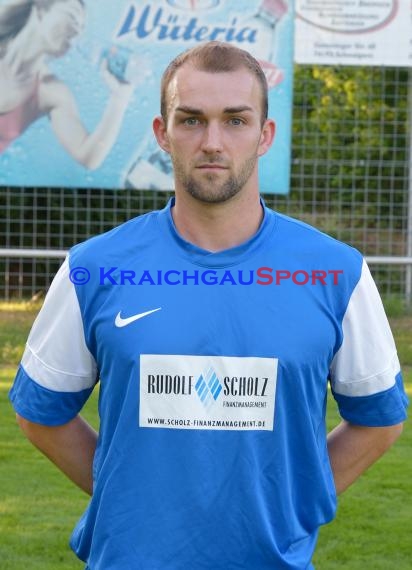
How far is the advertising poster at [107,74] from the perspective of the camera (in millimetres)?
12109

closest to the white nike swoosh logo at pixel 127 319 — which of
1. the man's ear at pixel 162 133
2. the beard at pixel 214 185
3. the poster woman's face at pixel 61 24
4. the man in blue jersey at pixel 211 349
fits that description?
the man in blue jersey at pixel 211 349

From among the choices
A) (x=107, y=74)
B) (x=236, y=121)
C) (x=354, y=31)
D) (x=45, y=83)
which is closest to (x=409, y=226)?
(x=354, y=31)

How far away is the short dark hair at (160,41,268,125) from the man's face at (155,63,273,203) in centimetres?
2

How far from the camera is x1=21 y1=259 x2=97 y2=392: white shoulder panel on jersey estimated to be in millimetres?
3055

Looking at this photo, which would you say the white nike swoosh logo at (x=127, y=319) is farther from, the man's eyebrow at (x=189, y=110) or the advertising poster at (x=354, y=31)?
the advertising poster at (x=354, y=31)

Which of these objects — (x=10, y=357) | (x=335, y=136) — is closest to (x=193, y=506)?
(x=10, y=357)

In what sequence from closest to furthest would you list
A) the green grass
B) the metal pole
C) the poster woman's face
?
the green grass → the poster woman's face → the metal pole

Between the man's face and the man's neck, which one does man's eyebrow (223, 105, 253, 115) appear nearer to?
the man's face

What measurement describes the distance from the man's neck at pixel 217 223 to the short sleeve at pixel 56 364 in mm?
307

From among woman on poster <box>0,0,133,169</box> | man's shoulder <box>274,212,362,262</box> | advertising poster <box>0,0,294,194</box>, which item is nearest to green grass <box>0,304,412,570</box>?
man's shoulder <box>274,212,362,262</box>

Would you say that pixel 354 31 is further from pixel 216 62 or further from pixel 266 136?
pixel 216 62

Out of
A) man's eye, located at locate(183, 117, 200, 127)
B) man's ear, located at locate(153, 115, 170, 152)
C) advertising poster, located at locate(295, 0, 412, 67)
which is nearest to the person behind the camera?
man's eye, located at locate(183, 117, 200, 127)

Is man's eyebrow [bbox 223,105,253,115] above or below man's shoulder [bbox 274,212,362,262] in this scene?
above

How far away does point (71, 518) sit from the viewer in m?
6.76
